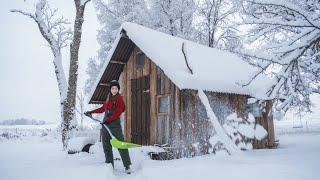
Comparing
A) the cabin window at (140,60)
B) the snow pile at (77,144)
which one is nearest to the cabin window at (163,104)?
the cabin window at (140,60)

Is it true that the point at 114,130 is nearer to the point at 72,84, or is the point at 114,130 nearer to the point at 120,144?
the point at 120,144

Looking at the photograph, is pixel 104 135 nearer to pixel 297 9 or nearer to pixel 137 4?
pixel 297 9

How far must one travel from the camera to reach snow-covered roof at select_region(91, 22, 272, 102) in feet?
33.6

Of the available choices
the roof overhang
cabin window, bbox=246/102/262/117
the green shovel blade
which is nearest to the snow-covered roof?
the roof overhang

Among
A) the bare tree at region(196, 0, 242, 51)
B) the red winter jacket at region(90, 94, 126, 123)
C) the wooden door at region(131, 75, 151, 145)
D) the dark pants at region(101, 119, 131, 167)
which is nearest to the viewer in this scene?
the dark pants at region(101, 119, 131, 167)

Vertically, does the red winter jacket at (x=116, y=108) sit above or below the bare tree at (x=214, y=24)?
below

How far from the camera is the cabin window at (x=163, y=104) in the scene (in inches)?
426

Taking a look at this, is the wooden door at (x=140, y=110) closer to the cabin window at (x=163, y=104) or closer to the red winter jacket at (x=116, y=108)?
the cabin window at (x=163, y=104)

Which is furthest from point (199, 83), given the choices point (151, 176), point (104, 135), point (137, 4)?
point (137, 4)

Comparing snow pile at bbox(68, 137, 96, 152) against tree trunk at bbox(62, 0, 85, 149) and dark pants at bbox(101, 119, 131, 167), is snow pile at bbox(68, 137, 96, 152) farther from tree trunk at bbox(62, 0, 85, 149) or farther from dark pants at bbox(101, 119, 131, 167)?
dark pants at bbox(101, 119, 131, 167)

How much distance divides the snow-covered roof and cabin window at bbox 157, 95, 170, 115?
1.12 metres

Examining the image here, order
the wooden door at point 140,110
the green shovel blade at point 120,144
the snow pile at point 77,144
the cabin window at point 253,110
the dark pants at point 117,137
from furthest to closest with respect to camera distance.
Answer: the cabin window at point 253,110 < the wooden door at point 140,110 < the snow pile at point 77,144 < the dark pants at point 117,137 < the green shovel blade at point 120,144

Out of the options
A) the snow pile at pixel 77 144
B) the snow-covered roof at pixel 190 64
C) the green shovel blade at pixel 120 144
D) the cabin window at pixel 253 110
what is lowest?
the snow pile at pixel 77 144

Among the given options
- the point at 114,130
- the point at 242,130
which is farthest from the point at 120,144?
the point at 242,130
